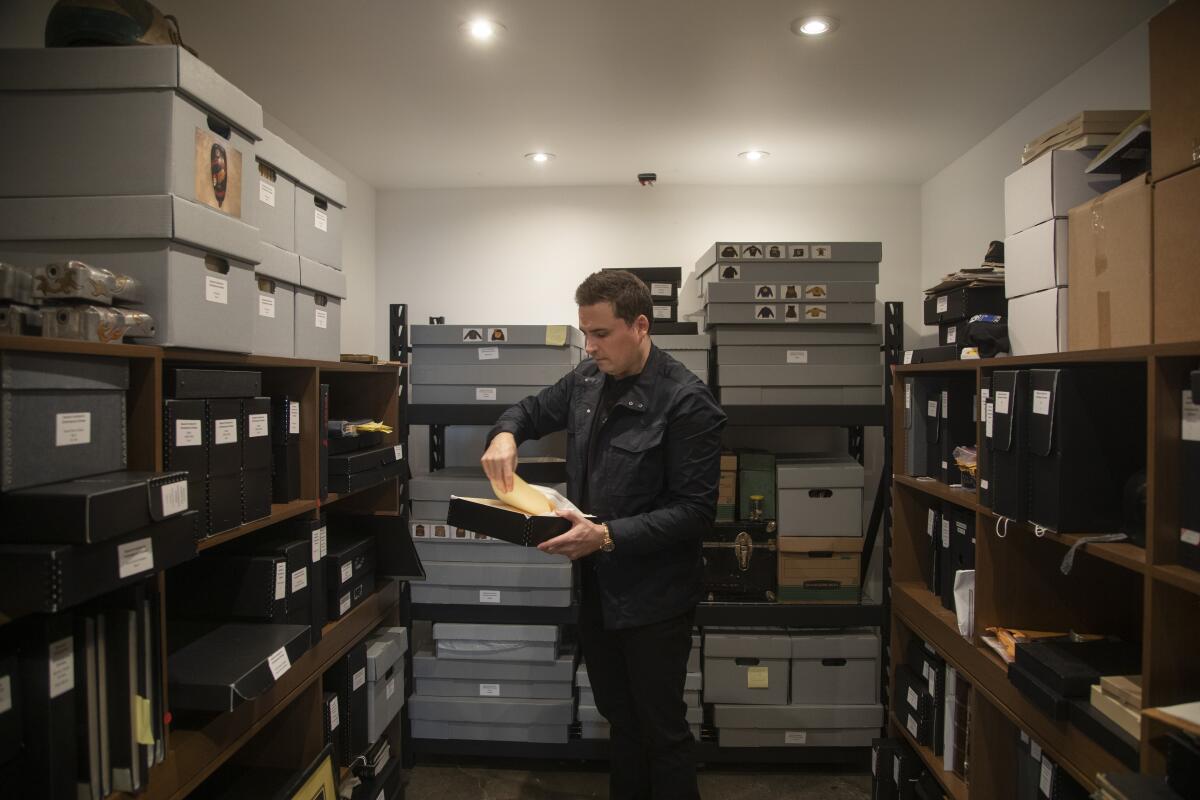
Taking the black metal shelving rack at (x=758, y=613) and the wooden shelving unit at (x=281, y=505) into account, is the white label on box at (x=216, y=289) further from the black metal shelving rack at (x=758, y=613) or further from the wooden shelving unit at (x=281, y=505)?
the black metal shelving rack at (x=758, y=613)

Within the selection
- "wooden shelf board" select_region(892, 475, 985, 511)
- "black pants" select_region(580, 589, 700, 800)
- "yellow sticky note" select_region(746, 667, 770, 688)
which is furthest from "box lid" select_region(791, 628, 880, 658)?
"black pants" select_region(580, 589, 700, 800)

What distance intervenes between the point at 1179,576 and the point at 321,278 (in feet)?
6.27

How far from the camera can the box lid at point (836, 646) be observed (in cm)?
253

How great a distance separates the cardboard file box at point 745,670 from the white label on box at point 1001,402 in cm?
136

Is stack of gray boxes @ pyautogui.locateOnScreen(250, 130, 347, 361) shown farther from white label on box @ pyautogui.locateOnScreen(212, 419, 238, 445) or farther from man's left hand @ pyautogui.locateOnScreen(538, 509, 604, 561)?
man's left hand @ pyautogui.locateOnScreen(538, 509, 604, 561)

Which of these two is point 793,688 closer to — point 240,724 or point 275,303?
point 240,724

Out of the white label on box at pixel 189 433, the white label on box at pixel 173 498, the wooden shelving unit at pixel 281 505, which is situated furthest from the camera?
the white label on box at pixel 189 433

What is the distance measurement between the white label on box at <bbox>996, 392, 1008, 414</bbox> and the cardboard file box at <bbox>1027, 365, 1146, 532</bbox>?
16 cm

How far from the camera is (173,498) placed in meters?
1.02

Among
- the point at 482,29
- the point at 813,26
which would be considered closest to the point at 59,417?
the point at 482,29

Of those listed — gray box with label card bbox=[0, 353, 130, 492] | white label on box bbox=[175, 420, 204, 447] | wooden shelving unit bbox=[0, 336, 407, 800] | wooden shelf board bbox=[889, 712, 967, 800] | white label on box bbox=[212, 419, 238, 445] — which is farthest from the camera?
wooden shelf board bbox=[889, 712, 967, 800]

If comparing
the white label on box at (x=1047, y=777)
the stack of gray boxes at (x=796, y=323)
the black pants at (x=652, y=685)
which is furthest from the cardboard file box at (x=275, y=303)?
the white label on box at (x=1047, y=777)

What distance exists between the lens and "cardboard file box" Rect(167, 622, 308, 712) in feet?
4.03

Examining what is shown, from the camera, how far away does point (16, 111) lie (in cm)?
117
